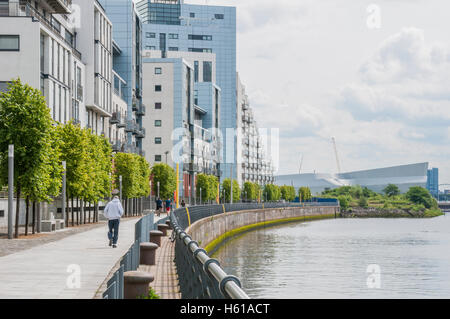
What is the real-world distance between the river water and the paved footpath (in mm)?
9154

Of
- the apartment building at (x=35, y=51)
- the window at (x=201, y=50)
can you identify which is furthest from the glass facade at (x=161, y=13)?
the apartment building at (x=35, y=51)

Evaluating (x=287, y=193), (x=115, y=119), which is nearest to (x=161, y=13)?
(x=287, y=193)

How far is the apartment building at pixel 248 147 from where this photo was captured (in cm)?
16488

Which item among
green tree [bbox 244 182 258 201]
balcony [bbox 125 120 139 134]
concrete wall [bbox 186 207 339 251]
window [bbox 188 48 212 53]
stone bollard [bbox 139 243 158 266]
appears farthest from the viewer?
window [bbox 188 48 212 53]

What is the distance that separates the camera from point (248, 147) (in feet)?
575

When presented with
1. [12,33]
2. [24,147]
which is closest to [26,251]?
[24,147]

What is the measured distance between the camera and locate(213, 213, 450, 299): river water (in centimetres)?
3173

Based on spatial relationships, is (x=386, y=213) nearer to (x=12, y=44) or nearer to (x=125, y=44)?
(x=125, y=44)

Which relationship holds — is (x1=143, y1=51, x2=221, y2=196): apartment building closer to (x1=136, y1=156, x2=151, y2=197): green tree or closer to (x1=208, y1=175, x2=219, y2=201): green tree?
(x1=208, y1=175, x2=219, y2=201): green tree

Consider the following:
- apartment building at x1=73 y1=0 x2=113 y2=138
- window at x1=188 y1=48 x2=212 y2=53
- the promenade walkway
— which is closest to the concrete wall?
apartment building at x1=73 y1=0 x2=113 y2=138

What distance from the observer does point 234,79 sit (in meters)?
158

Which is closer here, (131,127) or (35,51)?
(35,51)

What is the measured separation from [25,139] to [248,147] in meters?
145

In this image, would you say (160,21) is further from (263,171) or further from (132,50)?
(132,50)
